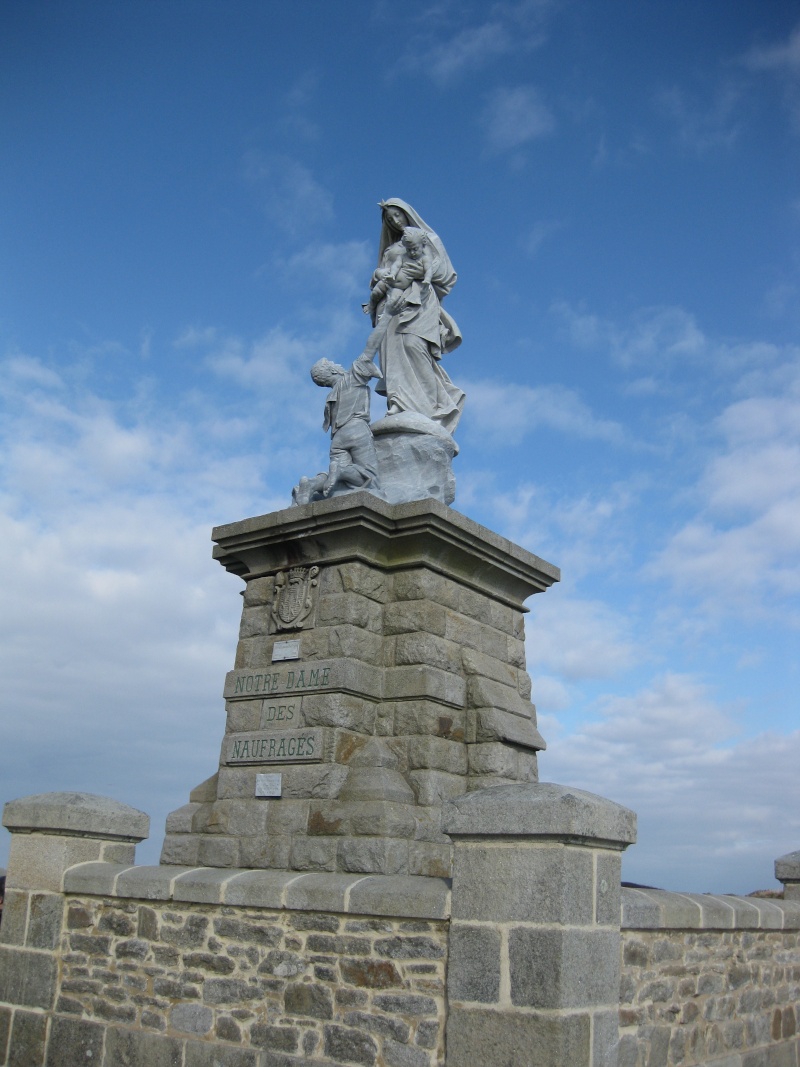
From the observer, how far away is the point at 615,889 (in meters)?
5.61

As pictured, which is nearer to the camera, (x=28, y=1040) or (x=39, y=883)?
(x=28, y=1040)

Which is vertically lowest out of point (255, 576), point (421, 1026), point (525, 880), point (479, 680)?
point (421, 1026)

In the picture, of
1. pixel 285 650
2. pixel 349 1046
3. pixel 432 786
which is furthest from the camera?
pixel 285 650

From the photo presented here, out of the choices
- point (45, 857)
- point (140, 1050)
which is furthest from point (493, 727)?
point (45, 857)

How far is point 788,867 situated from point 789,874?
0.22 ft

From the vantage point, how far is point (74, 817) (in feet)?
Answer: 25.3

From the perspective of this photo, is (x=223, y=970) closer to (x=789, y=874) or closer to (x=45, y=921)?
(x=45, y=921)

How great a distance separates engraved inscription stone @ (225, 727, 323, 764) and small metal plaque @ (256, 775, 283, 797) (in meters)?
0.12

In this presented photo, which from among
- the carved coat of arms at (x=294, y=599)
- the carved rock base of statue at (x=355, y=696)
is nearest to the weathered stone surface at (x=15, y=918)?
the carved rock base of statue at (x=355, y=696)

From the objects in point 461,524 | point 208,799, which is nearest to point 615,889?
point 461,524

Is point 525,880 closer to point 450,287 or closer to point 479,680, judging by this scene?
point 479,680

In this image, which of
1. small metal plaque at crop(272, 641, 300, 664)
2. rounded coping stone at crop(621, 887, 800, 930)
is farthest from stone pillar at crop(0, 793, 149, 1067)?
rounded coping stone at crop(621, 887, 800, 930)

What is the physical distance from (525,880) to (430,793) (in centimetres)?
238

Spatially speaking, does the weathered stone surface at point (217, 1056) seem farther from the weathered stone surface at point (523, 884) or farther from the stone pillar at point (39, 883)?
the weathered stone surface at point (523, 884)
